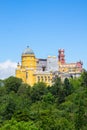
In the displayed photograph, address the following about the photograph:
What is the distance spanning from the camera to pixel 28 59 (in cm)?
11625

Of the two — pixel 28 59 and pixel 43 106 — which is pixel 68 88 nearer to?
pixel 43 106

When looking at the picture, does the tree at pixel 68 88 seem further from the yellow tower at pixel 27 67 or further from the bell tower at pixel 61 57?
the bell tower at pixel 61 57

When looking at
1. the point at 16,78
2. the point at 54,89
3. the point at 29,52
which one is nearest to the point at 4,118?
the point at 54,89

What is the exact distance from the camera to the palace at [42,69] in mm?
114750

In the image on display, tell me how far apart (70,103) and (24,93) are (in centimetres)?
1721

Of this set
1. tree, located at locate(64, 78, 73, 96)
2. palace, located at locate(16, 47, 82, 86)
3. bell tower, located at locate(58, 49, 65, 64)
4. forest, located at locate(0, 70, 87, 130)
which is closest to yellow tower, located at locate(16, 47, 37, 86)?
palace, located at locate(16, 47, 82, 86)

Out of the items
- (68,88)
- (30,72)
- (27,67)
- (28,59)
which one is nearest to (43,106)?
(68,88)

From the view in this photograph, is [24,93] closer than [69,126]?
No

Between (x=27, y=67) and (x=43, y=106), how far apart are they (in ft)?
101

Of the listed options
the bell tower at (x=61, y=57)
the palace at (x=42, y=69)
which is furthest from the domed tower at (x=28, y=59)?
the bell tower at (x=61, y=57)

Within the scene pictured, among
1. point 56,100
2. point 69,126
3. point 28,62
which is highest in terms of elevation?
point 28,62

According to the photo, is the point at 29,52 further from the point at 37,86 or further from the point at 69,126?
the point at 69,126

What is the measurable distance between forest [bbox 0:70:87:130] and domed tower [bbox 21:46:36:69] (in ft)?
19.5

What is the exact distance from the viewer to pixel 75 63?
119750mm
